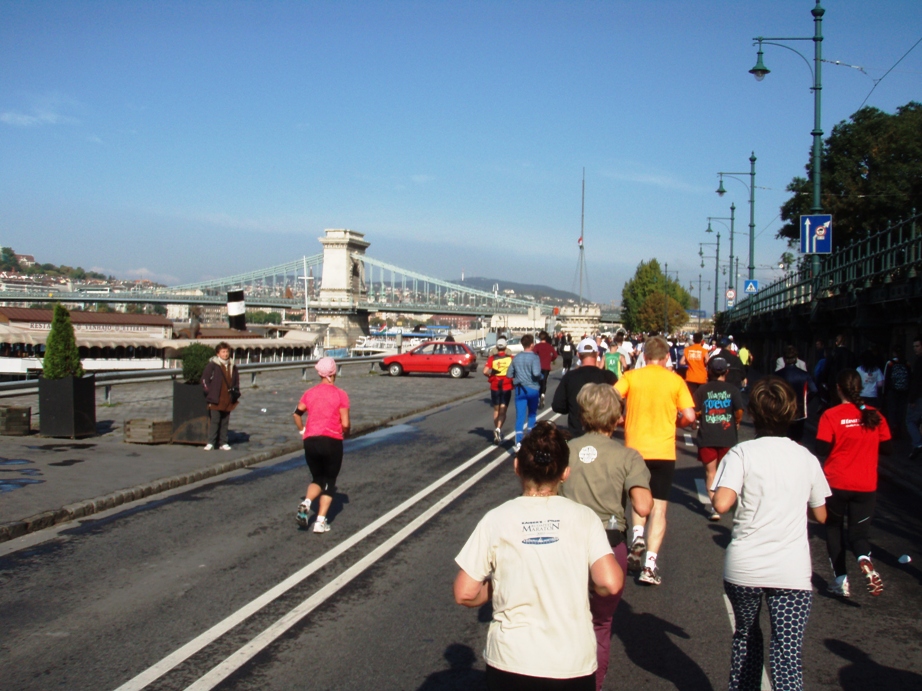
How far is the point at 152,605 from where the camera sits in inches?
239

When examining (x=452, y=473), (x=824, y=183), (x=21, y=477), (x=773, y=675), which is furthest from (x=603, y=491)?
(x=824, y=183)

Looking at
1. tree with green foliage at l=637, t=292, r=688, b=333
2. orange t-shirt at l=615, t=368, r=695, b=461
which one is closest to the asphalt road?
orange t-shirt at l=615, t=368, r=695, b=461

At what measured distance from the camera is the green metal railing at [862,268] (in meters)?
16.1

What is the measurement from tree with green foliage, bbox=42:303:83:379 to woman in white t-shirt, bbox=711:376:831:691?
12378mm

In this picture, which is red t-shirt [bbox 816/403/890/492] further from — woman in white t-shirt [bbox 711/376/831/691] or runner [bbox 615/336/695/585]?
woman in white t-shirt [bbox 711/376/831/691]

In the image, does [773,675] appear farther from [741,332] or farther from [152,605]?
[741,332]

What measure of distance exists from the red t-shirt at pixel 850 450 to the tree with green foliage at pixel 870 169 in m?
33.4

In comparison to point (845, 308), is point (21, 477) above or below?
below

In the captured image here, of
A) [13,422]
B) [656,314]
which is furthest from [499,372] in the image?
[656,314]

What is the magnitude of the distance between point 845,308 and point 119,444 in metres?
15.5

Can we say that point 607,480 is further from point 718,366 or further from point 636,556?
point 718,366

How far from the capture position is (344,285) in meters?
120

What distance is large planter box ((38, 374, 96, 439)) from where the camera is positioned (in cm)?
1388

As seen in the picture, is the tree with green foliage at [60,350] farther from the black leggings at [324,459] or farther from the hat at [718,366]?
the hat at [718,366]
